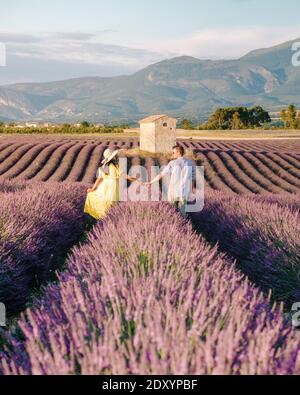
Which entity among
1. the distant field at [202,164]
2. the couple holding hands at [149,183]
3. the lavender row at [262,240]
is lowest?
the distant field at [202,164]

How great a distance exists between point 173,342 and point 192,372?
155mm

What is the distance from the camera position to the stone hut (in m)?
32.7

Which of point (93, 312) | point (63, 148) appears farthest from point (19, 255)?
point (63, 148)

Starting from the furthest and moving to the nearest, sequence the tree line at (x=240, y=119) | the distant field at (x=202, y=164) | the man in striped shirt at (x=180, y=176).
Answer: the tree line at (x=240, y=119), the distant field at (x=202, y=164), the man in striped shirt at (x=180, y=176)

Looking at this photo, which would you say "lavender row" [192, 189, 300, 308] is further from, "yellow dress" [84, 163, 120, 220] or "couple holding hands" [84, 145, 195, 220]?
"yellow dress" [84, 163, 120, 220]

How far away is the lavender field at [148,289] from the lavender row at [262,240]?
0.02 metres

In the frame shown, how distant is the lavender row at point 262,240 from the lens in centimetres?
573

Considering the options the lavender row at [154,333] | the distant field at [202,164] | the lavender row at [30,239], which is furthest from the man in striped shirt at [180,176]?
the distant field at [202,164]

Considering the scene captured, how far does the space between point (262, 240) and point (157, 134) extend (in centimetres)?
2732

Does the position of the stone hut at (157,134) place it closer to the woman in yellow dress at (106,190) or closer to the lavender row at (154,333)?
the woman in yellow dress at (106,190)

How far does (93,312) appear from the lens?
2.74 meters

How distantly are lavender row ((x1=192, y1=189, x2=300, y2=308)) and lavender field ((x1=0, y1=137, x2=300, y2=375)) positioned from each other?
16mm

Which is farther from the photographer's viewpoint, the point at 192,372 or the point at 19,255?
the point at 19,255
